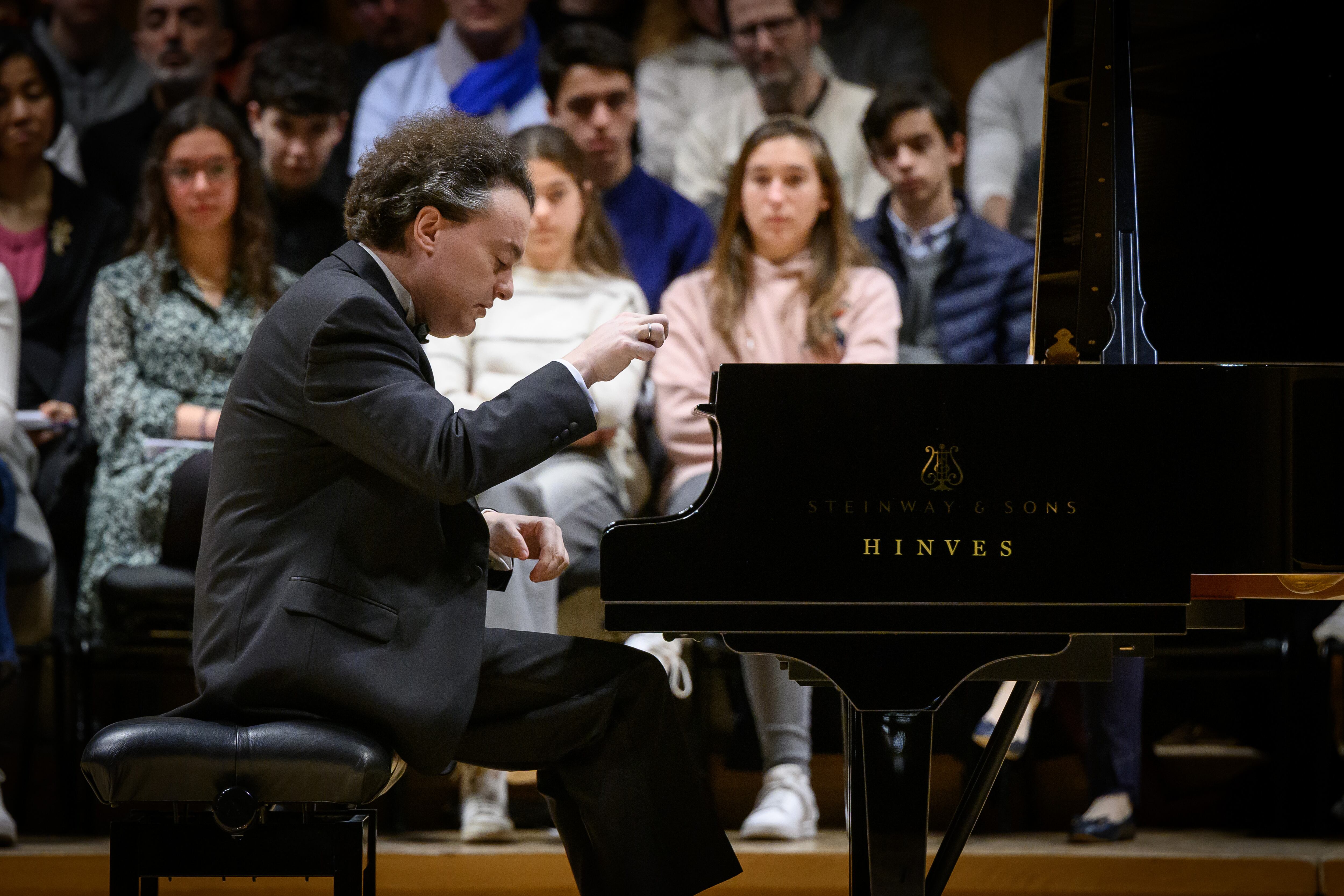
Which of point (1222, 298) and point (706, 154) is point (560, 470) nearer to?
point (706, 154)

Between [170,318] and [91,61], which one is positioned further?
[91,61]

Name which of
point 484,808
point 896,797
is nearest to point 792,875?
point 484,808

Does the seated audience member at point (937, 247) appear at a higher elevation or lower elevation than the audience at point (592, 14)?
lower

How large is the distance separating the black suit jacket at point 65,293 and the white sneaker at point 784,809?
7.39ft

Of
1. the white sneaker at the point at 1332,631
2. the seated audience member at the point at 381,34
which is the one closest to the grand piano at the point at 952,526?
the white sneaker at the point at 1332,631

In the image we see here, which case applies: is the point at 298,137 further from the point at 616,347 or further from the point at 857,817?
the point at 857,817

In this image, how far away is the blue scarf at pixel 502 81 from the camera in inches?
169

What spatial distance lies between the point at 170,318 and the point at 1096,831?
2.74 m

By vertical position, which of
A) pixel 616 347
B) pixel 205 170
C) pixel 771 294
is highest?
pixel 205 170

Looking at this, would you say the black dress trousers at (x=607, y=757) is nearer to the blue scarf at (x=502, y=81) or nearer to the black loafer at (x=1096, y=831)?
the black loafer at (x=1096, y=831)

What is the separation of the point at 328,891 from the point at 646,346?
5.32 ft

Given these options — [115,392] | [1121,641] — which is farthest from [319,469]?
[115,392]

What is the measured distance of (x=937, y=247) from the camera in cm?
406

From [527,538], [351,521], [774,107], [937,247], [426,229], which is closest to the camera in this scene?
[351,521]
